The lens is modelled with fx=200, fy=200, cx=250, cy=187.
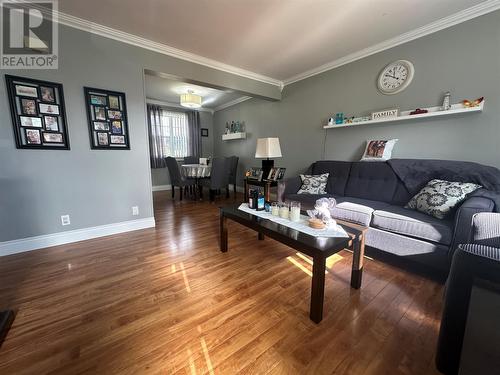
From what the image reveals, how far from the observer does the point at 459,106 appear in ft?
6.56

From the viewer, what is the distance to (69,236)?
2.29 m

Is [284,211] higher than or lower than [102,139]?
lower

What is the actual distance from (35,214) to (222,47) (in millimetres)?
2888

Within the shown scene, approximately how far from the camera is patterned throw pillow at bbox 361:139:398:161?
2482mm

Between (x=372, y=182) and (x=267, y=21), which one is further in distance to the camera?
(x=372, y=182)

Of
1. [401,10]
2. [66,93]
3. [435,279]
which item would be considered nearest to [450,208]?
[435,279]

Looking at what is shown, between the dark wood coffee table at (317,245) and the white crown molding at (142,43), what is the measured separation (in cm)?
239

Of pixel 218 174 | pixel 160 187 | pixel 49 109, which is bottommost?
pixel 160 187

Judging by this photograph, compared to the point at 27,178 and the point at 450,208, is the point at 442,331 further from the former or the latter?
the point at 27,178

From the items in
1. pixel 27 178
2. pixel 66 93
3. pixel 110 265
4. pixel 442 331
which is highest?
pixel 66 93

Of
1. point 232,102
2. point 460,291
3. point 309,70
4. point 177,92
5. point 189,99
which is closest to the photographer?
point 460,291

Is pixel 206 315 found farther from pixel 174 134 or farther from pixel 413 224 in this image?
pixel 174 134

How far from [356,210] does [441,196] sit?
671 millimetres

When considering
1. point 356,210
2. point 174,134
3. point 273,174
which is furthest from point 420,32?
point 174,134
